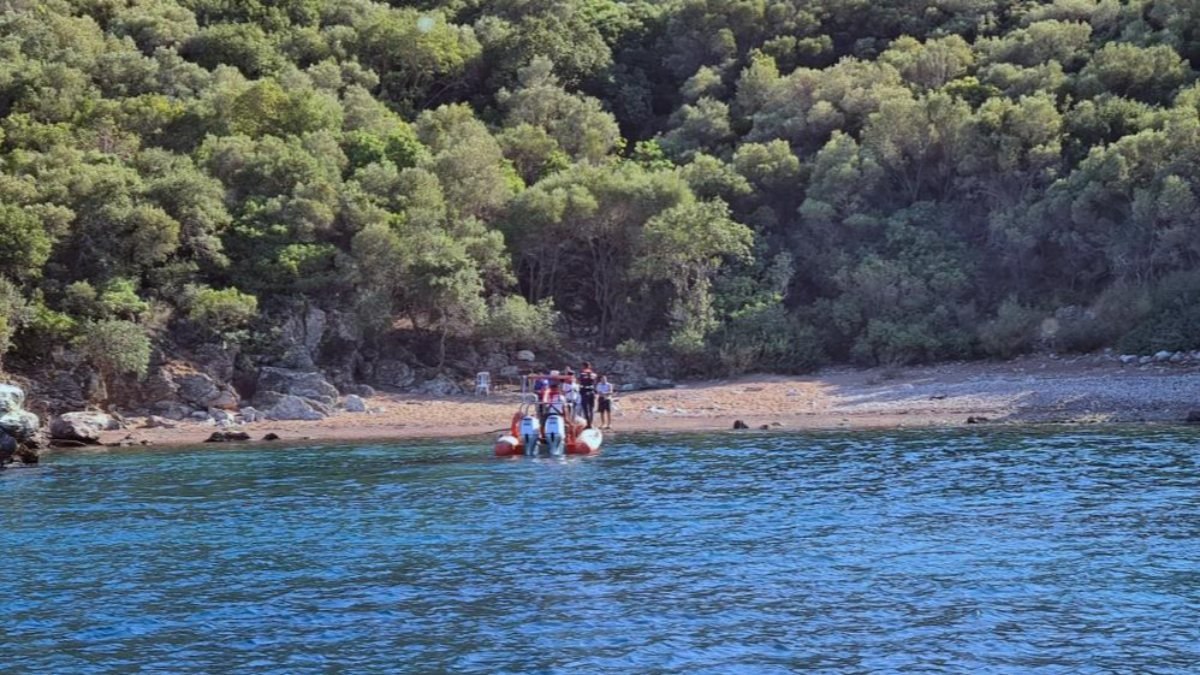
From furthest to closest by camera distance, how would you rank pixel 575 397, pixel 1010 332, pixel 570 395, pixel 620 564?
pixel 1010 332 < pixel 570 395 < pixel 575 397 < pixel 620 564

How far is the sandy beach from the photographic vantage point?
120 feet

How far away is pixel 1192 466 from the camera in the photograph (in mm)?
26312


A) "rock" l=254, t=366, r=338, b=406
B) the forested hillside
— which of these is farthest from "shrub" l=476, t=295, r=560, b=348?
"rock" l=254, t=366, r=338, b=406

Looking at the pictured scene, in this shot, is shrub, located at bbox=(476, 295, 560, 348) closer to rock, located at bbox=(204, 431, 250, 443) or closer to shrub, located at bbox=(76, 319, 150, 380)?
rock, located at bbox=(204, 431, 250, 443)

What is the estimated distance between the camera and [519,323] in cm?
4459

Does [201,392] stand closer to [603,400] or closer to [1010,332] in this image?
[603,400]

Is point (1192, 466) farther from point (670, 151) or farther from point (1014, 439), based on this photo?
point (670, 151)

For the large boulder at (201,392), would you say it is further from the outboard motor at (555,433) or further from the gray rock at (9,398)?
the outboard motor at (555,433)

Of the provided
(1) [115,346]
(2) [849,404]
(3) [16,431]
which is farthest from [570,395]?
(1) [115,346]

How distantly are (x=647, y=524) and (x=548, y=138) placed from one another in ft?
122

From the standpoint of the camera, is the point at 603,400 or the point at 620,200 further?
the point at 620,200

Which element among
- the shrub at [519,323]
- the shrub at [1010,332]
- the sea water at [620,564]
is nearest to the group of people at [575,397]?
the sea water at [620,564]

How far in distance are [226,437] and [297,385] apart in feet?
17.6

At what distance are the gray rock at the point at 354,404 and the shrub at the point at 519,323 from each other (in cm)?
539
